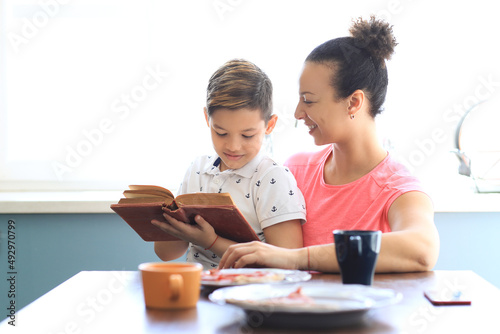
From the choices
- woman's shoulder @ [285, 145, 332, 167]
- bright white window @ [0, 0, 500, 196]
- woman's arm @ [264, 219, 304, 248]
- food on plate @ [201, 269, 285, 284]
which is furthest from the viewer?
bright white window @ [0, 0, 500, 196]

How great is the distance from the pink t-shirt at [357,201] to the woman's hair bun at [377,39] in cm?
28

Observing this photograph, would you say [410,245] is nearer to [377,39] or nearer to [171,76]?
[377,39]

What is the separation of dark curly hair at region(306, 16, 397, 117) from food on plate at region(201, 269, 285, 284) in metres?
0.65

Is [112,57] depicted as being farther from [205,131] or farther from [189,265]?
[189,265]

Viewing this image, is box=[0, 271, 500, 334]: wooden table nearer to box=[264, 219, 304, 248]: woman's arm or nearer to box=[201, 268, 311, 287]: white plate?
box=[201, 268, 311, 287]: white plate

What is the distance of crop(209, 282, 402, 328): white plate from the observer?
0.76 m

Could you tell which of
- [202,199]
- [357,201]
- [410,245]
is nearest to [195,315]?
[202,199]

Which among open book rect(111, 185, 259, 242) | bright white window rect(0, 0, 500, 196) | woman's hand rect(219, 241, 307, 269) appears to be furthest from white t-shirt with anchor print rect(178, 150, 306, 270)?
bright white window rect(0, 0, 500, 196)

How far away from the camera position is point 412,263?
1208 millimetres

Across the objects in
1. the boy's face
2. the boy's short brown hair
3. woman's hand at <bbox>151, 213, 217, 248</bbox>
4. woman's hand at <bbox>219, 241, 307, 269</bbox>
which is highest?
the boy's short brown hair

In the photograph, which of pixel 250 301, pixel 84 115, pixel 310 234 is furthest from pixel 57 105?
pixel 250 301

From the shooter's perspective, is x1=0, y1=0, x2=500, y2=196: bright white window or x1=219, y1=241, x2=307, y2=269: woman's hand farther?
x1=0, y1=0, x2=500, y2=196: bright white window

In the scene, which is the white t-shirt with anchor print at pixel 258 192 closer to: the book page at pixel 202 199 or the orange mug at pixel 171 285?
the book page at pixel 202 199

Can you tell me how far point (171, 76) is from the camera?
8.17ft
